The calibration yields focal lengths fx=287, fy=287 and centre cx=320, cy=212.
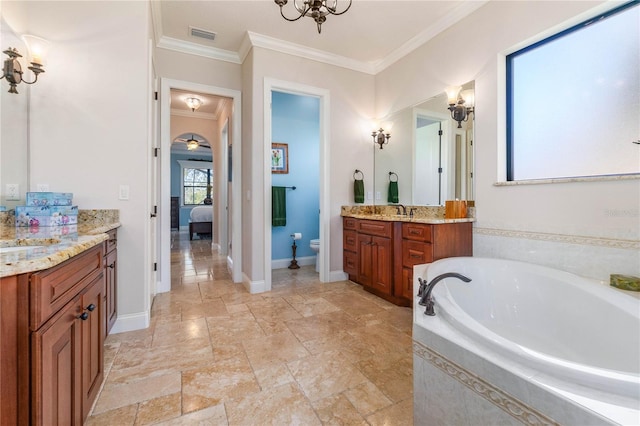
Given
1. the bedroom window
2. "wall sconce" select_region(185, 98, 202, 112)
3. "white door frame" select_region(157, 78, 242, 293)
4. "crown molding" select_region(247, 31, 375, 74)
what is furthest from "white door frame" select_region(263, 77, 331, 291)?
the bedroom window

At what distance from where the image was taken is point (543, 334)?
1649 mm

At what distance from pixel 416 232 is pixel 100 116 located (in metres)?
2.77

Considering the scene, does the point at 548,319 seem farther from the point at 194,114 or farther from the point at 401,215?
the point at 194,114

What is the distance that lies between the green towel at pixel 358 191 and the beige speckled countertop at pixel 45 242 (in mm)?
2607

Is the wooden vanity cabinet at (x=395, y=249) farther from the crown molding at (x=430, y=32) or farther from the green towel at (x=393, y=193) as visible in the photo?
the crown molding at (x=430, y=32)

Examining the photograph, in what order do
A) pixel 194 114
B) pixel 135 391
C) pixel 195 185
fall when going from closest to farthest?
1. pixel 135 391
2. pixel 194 114
3. pixel 195 185

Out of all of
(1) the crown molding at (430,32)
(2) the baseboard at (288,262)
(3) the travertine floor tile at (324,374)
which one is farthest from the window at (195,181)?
(3) the travertine floor tile at (324,374)

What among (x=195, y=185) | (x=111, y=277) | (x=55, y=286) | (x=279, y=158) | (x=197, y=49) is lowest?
(x=111, y=277)

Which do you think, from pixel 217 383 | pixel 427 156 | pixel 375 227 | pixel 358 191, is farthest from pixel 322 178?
pixel 217 383

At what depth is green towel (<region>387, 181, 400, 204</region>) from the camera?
12.0 ft

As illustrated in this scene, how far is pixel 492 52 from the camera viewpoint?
8.13 feet

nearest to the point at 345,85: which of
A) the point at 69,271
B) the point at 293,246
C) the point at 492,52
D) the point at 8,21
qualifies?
the point at 492,52

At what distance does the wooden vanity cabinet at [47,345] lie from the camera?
83 centimetres

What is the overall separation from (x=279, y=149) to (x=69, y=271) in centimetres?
372
